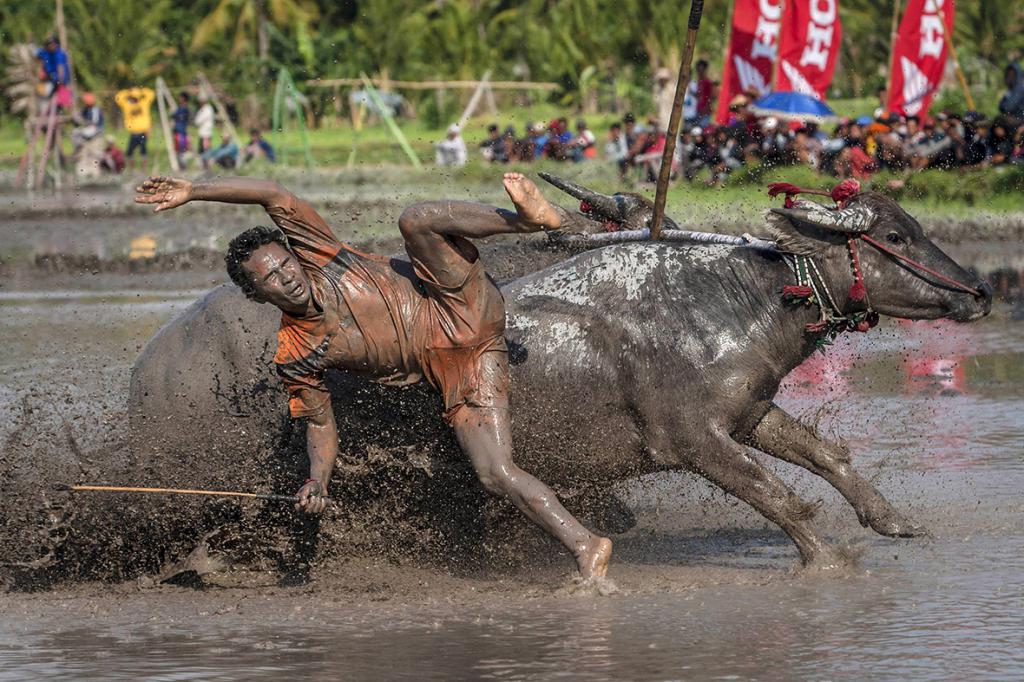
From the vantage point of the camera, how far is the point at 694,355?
6.75 metres

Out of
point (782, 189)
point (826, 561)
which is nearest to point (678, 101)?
point (782, 189)

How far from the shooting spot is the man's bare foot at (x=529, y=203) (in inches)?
228

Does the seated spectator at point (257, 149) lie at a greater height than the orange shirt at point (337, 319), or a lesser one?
lesser

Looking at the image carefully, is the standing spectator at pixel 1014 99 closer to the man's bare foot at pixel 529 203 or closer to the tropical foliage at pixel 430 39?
the man's bare foot at pixel 529 203

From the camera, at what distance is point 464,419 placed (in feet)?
21.2

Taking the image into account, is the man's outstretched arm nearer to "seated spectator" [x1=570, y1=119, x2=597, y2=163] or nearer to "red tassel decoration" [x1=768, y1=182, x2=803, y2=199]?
"red tassel decoration" [x1=768, y1=182, x2=803, y2=199]

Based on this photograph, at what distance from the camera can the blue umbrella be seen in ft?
70.4

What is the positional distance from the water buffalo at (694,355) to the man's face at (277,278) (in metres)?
0.85

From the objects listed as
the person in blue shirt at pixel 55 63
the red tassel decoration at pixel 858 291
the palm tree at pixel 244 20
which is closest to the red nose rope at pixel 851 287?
the red tassel decoration at pixel 858 291

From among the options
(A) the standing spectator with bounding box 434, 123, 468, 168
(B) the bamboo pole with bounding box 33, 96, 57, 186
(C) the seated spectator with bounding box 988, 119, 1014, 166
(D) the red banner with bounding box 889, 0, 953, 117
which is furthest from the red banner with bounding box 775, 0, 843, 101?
(B) the bamboo pole with bounding box 33, 96, 57, 186

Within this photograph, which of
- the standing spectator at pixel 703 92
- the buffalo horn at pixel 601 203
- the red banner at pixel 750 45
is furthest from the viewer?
the standing spectator at pixel 703 92

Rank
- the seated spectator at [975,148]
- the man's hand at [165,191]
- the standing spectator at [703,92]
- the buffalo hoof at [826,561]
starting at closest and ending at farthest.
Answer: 1. the man's hand at [165,191]
2. the buffalo hoof at [826,561]
3. the seated spectator at [975,148]
4. the standing spectator at [703,92]

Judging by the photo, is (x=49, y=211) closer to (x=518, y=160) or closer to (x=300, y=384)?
(x=518, y=160)

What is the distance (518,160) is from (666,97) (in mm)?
5140
